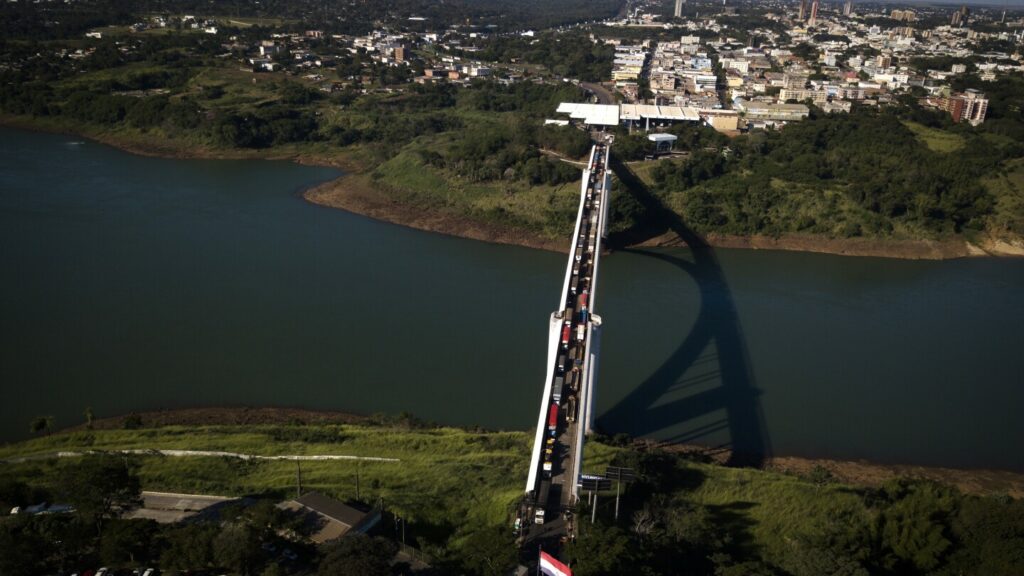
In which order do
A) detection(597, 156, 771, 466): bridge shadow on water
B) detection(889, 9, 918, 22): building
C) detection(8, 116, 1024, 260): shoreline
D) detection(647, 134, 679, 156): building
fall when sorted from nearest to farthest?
1. detection(597, 156, 771, 466): bridge shadow on water
2. detection(8, 116, 1024, 260): shoreline
3. detection(647, 134, 679, 156): building
4. detection(889, 9, 918, 22): building

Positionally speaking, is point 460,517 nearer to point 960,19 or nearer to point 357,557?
point 357,557

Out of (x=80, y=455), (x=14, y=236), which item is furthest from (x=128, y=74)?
(x=80, y=455)

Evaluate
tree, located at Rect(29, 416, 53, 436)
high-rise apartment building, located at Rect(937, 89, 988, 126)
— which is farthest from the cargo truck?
high-rise apartment building, located at Rect(937, 89, 988, 126)

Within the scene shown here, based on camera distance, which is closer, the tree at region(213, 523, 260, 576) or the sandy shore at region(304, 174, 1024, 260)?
the tree at region(213, 523, 260, 576)

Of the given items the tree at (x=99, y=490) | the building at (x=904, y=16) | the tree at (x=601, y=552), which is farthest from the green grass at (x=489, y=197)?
the building at (x=904, y=16)

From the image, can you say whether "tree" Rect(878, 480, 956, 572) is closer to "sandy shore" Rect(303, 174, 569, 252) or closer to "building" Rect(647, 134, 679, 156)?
"sandy shore" Rect(303, 174, 569, 252)

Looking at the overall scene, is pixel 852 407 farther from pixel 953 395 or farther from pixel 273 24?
pixel 273 24

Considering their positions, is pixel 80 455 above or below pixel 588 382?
below

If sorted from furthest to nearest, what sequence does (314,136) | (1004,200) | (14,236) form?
(314,136)
(1004,200)
(14,236)
